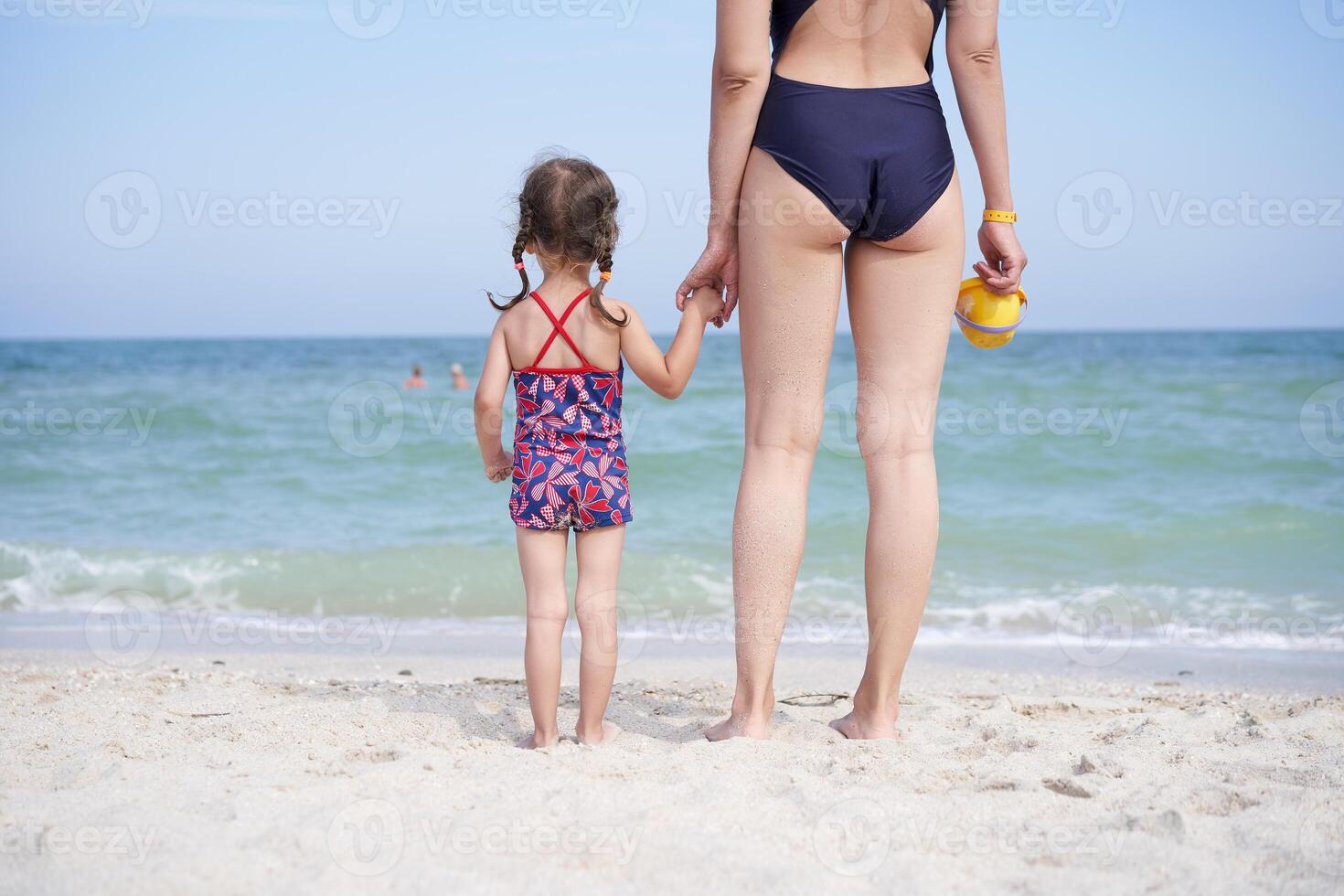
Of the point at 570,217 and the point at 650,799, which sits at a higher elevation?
the point at 570,217

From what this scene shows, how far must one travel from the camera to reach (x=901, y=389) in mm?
2475

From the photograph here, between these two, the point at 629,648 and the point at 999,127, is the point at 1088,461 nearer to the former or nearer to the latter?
the point at 629,648

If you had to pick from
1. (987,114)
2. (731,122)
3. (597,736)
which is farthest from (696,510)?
(731,122)

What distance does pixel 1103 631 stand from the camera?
470 cm

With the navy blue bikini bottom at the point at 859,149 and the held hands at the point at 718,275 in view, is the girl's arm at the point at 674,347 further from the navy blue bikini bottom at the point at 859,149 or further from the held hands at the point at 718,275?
the navy blue bikini bottom at the point at 859,149

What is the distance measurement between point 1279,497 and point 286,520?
277 inches

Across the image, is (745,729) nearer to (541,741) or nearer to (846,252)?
(541,741)

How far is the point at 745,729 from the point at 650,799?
55 cm

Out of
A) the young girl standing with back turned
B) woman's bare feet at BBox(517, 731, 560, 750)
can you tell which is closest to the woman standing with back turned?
the young girl standing with back turned

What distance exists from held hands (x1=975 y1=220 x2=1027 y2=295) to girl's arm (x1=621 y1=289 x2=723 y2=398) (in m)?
0.67

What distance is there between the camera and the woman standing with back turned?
7.70 feet

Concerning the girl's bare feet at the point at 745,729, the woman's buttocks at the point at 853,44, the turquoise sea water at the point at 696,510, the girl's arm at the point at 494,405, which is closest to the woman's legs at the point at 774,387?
the girl's bare feet at the point at 745,729

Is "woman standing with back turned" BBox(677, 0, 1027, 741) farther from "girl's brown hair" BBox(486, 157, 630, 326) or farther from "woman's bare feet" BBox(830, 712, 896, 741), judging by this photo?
"girl's brown hair" BBox(486, 157, 630, 326)

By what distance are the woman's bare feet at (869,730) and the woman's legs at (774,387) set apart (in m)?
0.24
